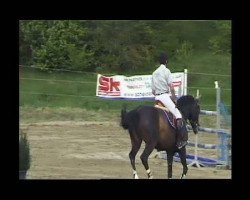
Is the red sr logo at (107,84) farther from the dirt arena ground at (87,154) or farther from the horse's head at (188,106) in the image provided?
the horse's head at (188,106)

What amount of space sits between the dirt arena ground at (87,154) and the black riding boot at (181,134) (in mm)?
635

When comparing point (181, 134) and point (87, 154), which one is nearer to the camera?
point (181, 134)

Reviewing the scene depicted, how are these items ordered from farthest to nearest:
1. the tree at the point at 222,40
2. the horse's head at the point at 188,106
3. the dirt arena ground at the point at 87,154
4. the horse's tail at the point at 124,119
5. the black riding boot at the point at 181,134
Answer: the tree at the point at 222,40 < the dirt arena ground at the point at 87,154 < the horse's head at the point at 188,106 < the black riding boot at the point at 181,134 < the horse's tail at the point at 124,119

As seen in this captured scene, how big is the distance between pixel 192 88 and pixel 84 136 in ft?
16.8

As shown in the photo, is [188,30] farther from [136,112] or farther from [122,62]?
[136,112]

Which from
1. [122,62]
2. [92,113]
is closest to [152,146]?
[92,113]

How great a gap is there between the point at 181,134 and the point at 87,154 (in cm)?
333

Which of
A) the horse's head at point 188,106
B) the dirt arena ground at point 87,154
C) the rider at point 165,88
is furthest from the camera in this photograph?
the dirt arena ground at point 87,154

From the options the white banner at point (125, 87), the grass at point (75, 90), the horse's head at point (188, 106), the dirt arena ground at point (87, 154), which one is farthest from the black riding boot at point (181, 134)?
the grass at point (75, 90)

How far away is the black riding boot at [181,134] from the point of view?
918 centimetres

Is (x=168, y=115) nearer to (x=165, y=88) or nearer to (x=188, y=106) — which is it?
(x=165, y=88)

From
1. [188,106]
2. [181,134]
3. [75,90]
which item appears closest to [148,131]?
[181,134]

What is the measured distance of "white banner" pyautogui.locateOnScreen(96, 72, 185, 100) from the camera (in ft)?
54.0

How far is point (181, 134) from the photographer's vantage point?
9188mm
